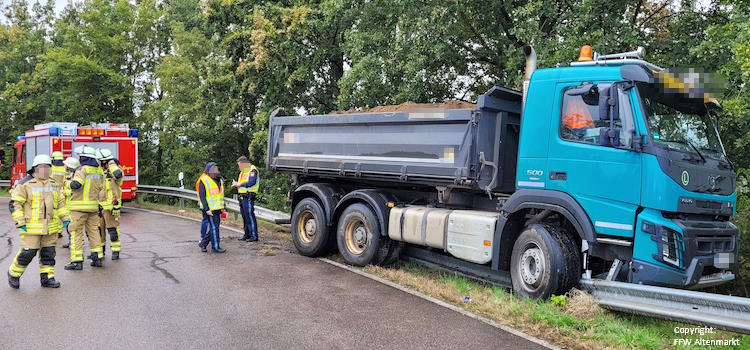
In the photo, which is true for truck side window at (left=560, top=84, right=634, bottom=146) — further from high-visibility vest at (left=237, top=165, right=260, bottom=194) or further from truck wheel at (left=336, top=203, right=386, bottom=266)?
high-visibility vest at (left=237, top=165, right=260, bottom=194)

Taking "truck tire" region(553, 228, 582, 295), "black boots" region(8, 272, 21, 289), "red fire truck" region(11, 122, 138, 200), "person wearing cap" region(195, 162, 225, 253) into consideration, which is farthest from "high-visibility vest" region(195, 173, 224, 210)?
"red fire truck" region(11, 122, 138, 200)

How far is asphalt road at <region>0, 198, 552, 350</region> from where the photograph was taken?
5023 mm

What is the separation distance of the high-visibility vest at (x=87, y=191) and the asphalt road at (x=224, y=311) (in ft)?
2.99

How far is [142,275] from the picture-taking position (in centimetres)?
776

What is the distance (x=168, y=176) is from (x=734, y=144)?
22.0 meters

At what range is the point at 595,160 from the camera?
230 inches

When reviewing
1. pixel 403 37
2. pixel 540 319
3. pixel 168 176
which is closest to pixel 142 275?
pixel 540 319

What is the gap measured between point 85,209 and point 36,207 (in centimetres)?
145

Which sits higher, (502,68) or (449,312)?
(502,68)

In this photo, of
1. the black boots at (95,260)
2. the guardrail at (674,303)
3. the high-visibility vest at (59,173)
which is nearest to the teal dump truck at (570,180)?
the guardrail at (674,303)

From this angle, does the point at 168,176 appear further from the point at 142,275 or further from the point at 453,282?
the point at 453,282

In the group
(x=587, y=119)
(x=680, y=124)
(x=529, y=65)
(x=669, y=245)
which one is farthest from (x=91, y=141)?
(x=669, y=245)

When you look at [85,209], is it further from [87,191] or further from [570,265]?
[570,265]

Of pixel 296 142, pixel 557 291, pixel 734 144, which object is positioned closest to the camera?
pixel 557 291
